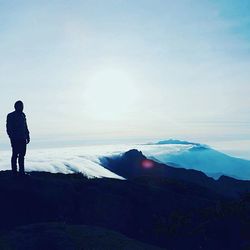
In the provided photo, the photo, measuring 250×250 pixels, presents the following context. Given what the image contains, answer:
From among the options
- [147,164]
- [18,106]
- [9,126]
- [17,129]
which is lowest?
[147,164]

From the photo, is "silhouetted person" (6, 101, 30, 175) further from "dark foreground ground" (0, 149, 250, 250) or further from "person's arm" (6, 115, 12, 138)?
"dark foreground ground" (0, 149, 250, 250)

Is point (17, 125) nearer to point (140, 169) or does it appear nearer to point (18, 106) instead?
point (18, 106)

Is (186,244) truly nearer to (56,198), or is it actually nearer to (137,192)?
(137,192)

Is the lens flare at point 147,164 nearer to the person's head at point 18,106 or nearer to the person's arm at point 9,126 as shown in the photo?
the person's arm at point 9,126

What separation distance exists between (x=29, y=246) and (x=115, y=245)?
3.55 meters

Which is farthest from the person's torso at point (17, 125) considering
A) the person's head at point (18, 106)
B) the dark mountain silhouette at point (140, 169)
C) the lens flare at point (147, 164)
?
the lens flare at point (147, 164)

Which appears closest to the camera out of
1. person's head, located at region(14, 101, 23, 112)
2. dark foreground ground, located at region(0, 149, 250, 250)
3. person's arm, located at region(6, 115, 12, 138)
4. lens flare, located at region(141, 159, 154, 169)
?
person's head, located at region(14, 101, 23, 112)

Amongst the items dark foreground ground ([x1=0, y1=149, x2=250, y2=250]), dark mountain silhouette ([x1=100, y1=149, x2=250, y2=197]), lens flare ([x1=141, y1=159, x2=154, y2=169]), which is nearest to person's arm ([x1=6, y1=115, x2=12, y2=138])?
dark foreground ground ([x1=0, y1=149, x2=250, y2=250])

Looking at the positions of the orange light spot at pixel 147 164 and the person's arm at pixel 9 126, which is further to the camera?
the orange light spot at pixel 147 164

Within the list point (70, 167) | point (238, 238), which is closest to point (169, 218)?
point (238, 238)

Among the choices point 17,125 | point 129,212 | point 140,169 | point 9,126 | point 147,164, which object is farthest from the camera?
point 147,164

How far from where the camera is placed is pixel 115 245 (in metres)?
18.3

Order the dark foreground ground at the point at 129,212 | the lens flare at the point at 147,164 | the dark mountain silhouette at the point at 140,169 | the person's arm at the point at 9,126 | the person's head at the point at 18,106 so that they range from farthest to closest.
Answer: the lens flare at the point at 147,164 → the dark mountain silhouette at the point at 140,169 → the dark foreground ground at the point at 129,212 → the person's arm at the point at 9,126 → the person's head at the point at 18,106

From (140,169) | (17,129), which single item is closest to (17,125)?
(17,129)
